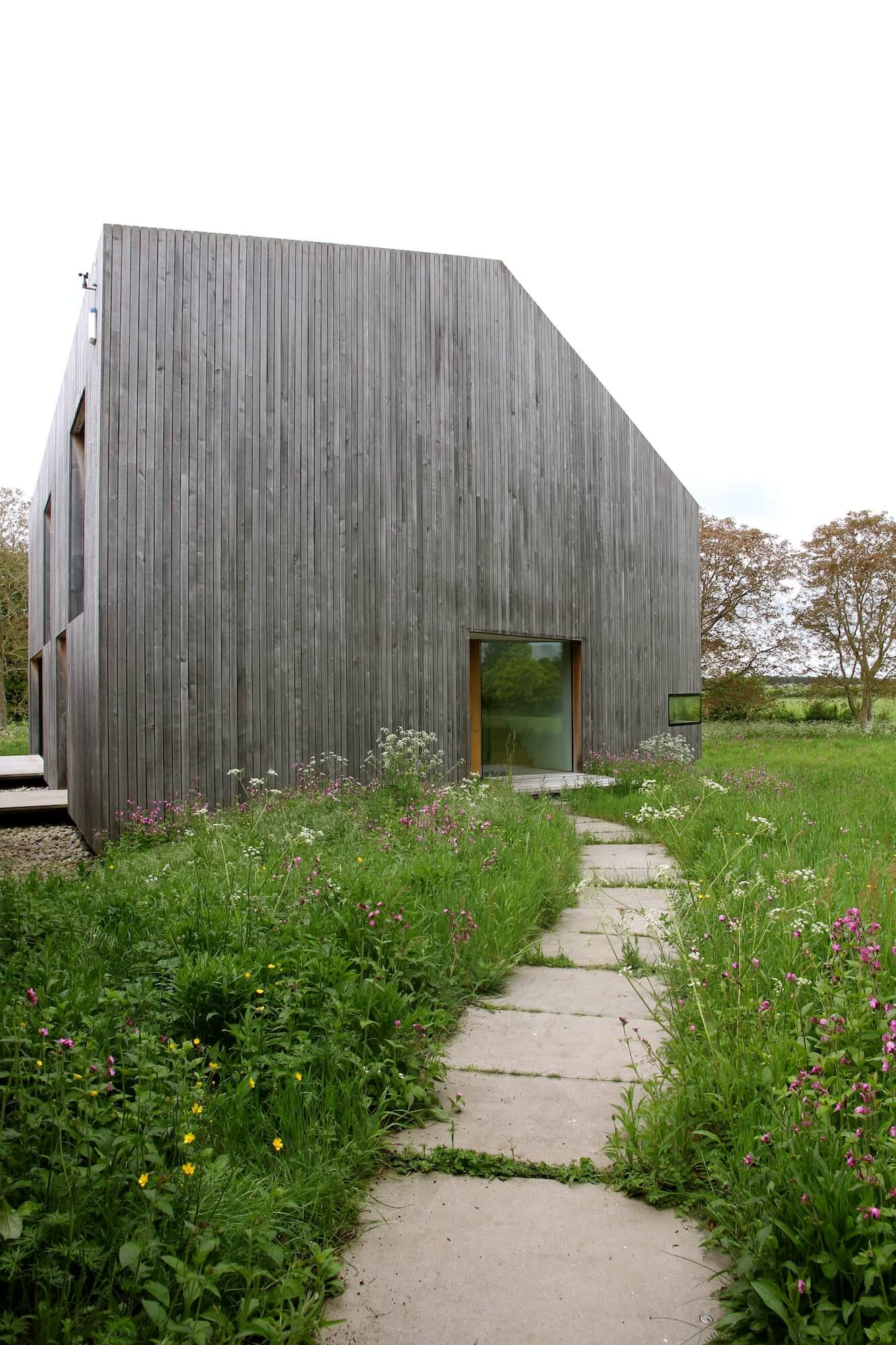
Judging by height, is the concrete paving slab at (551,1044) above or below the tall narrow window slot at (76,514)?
below

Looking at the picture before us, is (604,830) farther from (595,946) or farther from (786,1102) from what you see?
(786,1102)

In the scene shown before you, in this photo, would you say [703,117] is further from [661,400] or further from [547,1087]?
[661,400]

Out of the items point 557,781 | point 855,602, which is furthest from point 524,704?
point 855,602

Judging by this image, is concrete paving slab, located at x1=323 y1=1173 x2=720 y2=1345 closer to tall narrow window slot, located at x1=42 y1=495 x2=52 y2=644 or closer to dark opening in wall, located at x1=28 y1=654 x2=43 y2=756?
tall narrow window slot, located at x1=42 y1=495 x2=52 y2=644

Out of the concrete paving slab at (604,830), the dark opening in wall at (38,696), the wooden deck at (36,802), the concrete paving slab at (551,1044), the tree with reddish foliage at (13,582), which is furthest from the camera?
the tree with reddish foliage at (13,582)

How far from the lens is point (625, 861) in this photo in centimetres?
584

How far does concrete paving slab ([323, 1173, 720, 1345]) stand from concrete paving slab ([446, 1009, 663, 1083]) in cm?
62

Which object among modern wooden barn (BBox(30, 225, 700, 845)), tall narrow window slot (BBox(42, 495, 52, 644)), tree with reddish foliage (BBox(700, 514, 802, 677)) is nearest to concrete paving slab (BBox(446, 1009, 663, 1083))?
modern wooden barn (BBox(30, 225, 700, 845))

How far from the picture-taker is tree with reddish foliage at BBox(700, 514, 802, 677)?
21.2m

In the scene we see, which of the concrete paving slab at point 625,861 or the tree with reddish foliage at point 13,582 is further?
the tree with reddish foliage at point 13,582

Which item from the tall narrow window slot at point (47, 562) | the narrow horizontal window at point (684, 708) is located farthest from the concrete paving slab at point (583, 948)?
the tall narrow window slot at point (47, 562)

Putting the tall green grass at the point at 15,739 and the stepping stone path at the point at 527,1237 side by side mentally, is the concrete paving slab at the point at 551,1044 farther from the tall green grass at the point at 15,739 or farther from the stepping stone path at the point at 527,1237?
the tall green grass at the point at 15,739

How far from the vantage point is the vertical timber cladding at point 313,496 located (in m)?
7.24

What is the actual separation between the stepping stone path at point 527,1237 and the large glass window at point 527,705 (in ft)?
22.9
